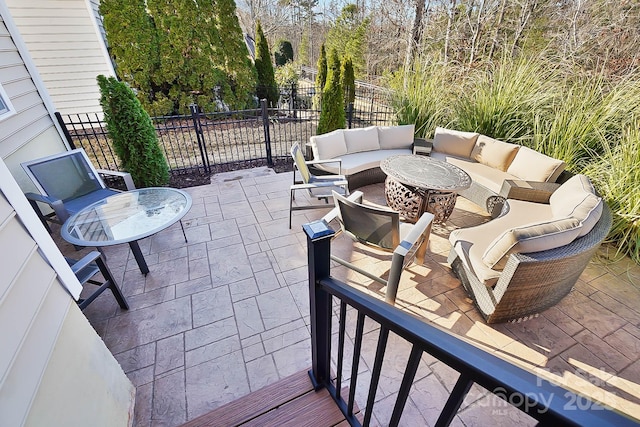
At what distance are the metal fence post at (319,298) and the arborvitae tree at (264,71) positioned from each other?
8754 millimetres

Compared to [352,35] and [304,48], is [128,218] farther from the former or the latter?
[304,48]

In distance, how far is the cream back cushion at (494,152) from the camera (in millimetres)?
3732

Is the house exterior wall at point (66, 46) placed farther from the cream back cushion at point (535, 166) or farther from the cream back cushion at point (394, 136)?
the cream back cushion at point (535, 166)

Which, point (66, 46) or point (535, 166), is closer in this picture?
point (535, 166)

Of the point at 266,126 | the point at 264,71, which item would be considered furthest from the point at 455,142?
the point at 264,71

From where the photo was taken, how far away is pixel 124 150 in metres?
3.87

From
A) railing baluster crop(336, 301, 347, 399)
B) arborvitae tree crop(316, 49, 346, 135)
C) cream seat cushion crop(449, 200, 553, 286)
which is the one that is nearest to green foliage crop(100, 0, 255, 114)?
arborvitae tree crop(316, 49, 346, 135)

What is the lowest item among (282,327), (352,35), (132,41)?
(282,327)

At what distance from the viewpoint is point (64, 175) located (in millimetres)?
3191

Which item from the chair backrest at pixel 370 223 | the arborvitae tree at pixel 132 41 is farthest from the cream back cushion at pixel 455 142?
the arborvitae tree at pixel 132 41

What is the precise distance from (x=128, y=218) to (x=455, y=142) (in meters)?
4.43

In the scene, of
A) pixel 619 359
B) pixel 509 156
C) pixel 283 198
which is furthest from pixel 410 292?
pixel 509 156

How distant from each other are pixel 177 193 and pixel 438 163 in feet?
10.6

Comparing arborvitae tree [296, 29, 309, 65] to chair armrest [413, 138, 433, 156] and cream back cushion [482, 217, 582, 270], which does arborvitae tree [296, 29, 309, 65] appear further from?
cream back cushion [482, 217, 582, 270]
